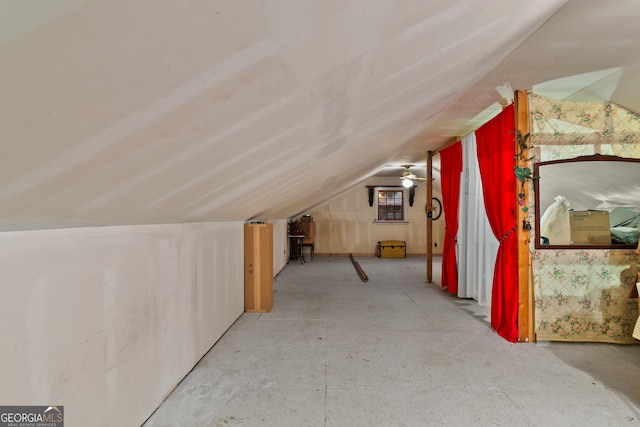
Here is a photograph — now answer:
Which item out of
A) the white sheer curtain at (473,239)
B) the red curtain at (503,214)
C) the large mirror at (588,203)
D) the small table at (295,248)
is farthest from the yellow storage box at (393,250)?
the red curtain at (503,214)

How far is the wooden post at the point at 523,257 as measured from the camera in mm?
2850

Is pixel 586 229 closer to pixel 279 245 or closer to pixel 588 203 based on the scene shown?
pixel 588 203

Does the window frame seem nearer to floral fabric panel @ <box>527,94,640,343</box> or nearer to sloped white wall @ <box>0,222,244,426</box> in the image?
floral fabric panel @ <box>527,94,640,343</box>

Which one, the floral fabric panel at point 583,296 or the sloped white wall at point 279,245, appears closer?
the floral fabric panel at point 583,296

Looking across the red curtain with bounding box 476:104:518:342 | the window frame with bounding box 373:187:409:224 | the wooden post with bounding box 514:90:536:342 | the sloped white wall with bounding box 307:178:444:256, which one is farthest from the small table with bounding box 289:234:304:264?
the wooden post with bounding box 514:90:536:342

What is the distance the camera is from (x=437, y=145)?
4977 millimetres

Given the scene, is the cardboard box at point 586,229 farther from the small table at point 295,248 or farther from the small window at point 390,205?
the small window at point 390,205

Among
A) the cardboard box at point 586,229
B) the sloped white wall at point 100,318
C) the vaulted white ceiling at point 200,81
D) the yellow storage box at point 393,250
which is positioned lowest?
the yellow storage box at point 393,250

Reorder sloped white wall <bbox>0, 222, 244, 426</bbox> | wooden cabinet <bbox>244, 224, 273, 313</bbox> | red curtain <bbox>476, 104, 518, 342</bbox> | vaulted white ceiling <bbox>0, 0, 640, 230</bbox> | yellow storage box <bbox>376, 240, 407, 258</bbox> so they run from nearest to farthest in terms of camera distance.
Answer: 1. vaulted white ceiling <bbox>0, 0, 640, 230</bbox>
2. sloped white wall <bbox>0, 222, 244, 426</bbox>
3. red curtain <bbox>476, 104, 518, 342</bbox>
4. wooden cabinet <bbox>244, 224, 273, 313</bbox>
5. yellow storage box <bbox>376, 240, 407, 258</bbox>

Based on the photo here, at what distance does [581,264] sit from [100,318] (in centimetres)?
359

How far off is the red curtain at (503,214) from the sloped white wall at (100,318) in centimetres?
276

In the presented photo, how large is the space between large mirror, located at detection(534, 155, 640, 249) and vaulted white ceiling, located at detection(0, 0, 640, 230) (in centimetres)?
167

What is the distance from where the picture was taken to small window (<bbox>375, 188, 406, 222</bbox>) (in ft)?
30.5

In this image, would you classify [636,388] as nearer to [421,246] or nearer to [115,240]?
[115,240]
